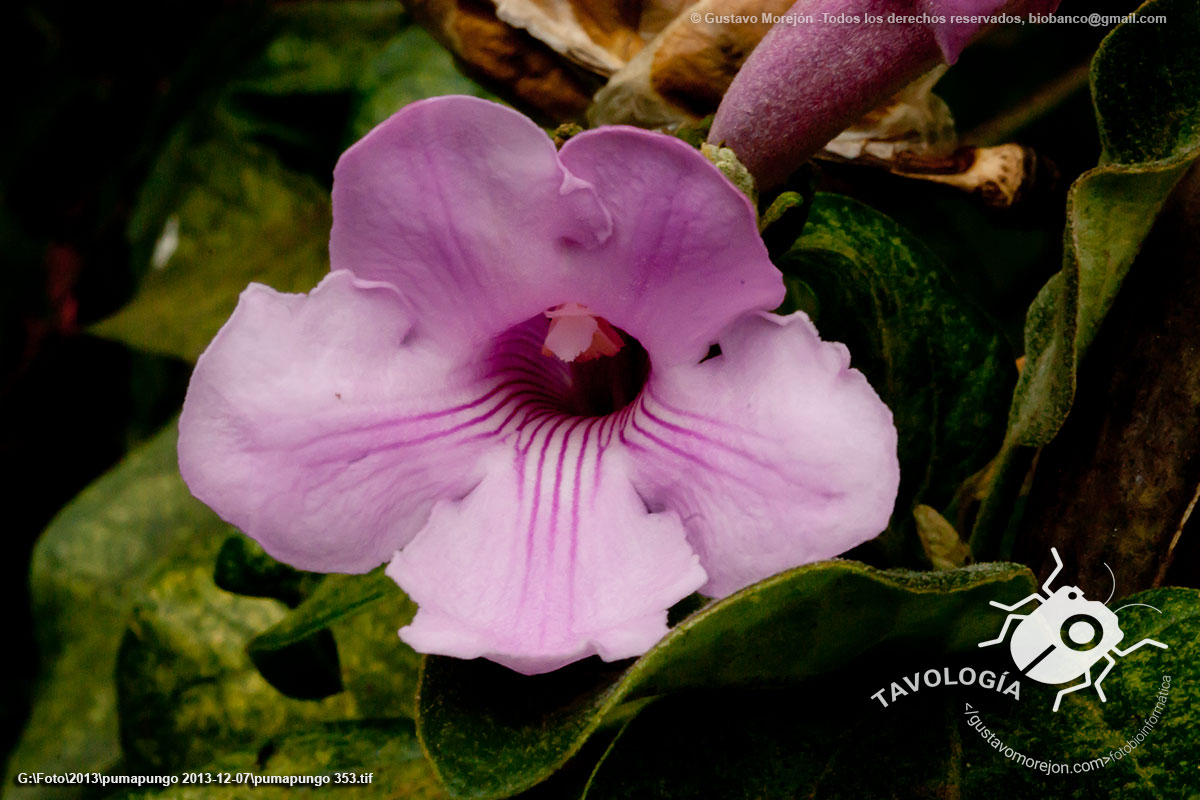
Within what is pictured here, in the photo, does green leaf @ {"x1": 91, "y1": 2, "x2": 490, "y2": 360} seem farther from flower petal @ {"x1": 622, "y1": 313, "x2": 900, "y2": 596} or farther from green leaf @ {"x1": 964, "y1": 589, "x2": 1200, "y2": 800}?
green leaf @ {"x1": 964, "y1": 589, "x2": 1200, "y2": 800}

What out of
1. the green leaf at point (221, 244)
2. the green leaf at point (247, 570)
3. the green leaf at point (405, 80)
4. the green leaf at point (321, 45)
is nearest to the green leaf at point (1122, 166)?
the green leaf at point (247, 570)

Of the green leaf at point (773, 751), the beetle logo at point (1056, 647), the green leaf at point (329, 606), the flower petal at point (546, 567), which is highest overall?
the beetle logo at point (1056, 647)

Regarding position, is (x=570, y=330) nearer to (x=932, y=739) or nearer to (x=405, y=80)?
(x=932, y=739)

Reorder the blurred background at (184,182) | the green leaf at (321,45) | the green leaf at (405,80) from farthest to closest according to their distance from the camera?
the green leaf at (321,45)
the green leaf at (405,80)
the blurred background at (184,182)

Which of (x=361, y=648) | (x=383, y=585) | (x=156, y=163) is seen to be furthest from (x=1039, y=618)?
(x=156, y=163)

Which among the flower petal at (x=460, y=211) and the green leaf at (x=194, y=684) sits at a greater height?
the flower petal at (x=460, y=211)

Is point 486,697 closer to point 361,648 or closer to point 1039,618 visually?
point 1039,618

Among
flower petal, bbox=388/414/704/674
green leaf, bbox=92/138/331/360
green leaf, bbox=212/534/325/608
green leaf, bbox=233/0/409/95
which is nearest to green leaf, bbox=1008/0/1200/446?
flower petal, bbox=388/414/704/674

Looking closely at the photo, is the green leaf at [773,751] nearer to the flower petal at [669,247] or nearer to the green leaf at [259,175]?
the flower petal at [669,247]
